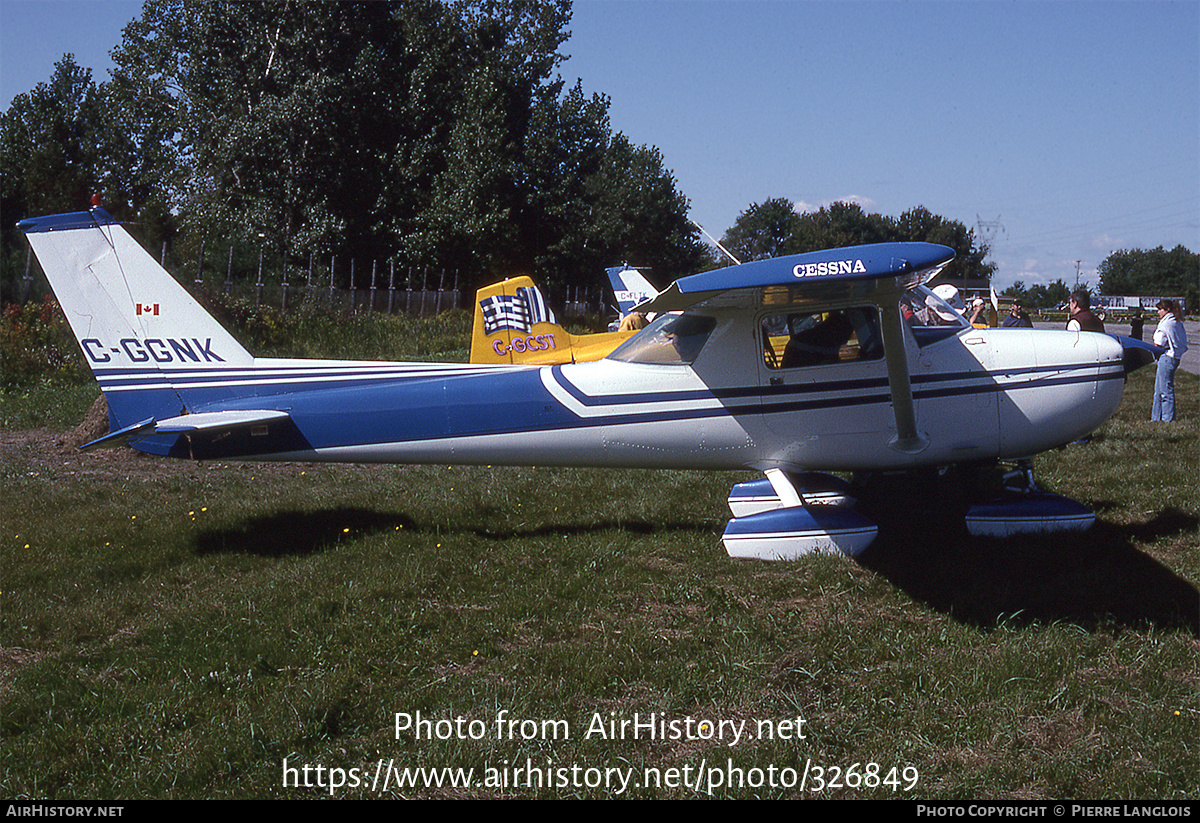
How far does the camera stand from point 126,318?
6082 millimetres

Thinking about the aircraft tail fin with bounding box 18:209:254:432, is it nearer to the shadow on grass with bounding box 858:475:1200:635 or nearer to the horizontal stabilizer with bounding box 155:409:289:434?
the horizontal stabilizer with bounding box 155:409:289:434

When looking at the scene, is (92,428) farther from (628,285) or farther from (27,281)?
(628,285)

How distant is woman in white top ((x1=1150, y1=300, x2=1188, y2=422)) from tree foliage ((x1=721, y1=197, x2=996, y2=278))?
2234 inches

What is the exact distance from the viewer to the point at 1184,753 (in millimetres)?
3385

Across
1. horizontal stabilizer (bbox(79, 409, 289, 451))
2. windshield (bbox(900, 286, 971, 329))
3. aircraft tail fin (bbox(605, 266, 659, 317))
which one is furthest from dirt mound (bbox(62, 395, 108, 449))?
aircraft tail fin (bbox(605, 266, 659, 317))

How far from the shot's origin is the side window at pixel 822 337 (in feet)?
19.3

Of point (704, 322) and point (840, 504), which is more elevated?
point (704, 322)

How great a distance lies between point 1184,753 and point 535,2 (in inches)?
1475

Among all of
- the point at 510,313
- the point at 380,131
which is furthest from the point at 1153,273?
the point at 510,313

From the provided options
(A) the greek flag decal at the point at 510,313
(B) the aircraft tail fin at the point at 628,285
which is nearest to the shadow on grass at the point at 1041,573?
(A) the greek flag decal at the point at 510,313

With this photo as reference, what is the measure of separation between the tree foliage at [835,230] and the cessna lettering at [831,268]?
213 feet

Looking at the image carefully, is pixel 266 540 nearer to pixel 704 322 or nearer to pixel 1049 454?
pixel 704 322

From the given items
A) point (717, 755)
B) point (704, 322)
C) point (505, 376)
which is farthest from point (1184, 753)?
point (505, 376)

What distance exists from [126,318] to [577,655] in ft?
14.0
